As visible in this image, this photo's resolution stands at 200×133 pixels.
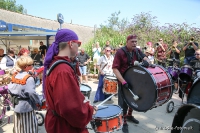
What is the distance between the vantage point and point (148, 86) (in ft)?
10.1

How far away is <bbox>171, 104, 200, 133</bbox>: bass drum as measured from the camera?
1.85 meters

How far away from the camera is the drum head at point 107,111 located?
2.47 meters

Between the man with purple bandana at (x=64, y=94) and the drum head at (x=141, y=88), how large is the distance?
1.53 m

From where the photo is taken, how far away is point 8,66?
6230 mm

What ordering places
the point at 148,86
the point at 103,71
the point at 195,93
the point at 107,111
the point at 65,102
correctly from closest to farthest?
the point at 65,102 < the point at 195,93 < the point at 107,111 < the point at 148,86 < the point at 103,71

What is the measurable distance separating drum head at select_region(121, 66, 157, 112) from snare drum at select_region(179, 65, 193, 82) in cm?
202

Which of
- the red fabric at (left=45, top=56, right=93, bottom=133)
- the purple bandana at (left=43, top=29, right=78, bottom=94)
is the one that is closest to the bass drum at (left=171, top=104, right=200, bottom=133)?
the red fabric at (left=45, top=56, right=93, bottom=133)

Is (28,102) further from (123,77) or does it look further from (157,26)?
(157,26)

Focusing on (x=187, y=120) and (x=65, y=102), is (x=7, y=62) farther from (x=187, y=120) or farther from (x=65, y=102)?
(x=187, y=120)

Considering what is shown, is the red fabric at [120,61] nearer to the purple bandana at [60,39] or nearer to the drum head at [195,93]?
the drum head at [195,93]

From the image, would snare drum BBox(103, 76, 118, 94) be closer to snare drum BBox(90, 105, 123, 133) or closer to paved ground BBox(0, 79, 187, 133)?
paved ground BBox(0, 79, 187, 133)

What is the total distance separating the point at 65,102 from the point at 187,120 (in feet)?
4.46

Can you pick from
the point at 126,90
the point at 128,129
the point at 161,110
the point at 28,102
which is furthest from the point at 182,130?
the point at 161,110

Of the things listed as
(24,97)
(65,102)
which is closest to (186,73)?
(24,97)
